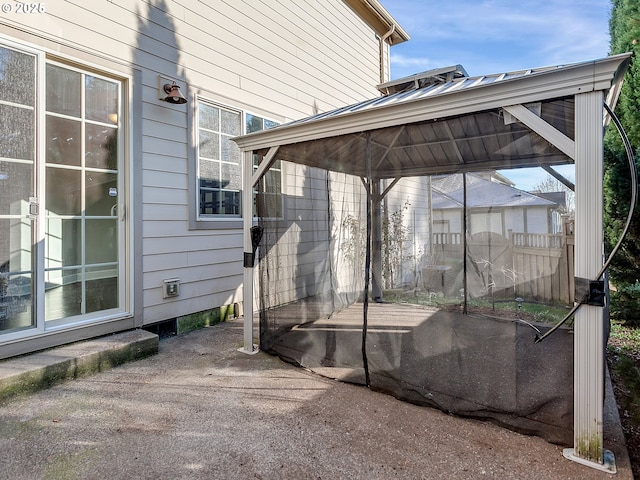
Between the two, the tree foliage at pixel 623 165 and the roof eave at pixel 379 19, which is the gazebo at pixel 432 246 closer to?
the tree foliage at pixel 623 165

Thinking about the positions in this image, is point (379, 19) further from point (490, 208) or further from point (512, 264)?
point (512, 264)

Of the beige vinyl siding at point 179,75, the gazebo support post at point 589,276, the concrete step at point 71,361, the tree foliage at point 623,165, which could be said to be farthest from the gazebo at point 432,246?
the tree foliage at point 623,165

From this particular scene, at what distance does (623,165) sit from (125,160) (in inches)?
200

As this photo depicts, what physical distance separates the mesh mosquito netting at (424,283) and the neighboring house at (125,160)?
2.05 ft

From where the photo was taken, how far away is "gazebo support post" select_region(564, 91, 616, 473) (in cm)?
187

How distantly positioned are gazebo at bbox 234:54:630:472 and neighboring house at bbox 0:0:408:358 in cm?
43

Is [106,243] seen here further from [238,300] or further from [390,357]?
[390,357]

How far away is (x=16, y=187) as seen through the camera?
9.66ft

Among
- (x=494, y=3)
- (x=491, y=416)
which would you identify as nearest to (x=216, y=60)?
(x=491, y=416)

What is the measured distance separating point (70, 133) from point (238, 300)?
2.60 metres

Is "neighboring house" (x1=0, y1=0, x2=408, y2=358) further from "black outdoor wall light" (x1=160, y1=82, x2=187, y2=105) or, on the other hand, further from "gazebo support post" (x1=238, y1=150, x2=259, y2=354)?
"gazebo support post" (x1=238, y1=150, x2=259, y2=354)

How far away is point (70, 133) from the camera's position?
3.30 m

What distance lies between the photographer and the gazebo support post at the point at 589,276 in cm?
187

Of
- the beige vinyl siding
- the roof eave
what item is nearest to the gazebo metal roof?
the beige vinyl siding
